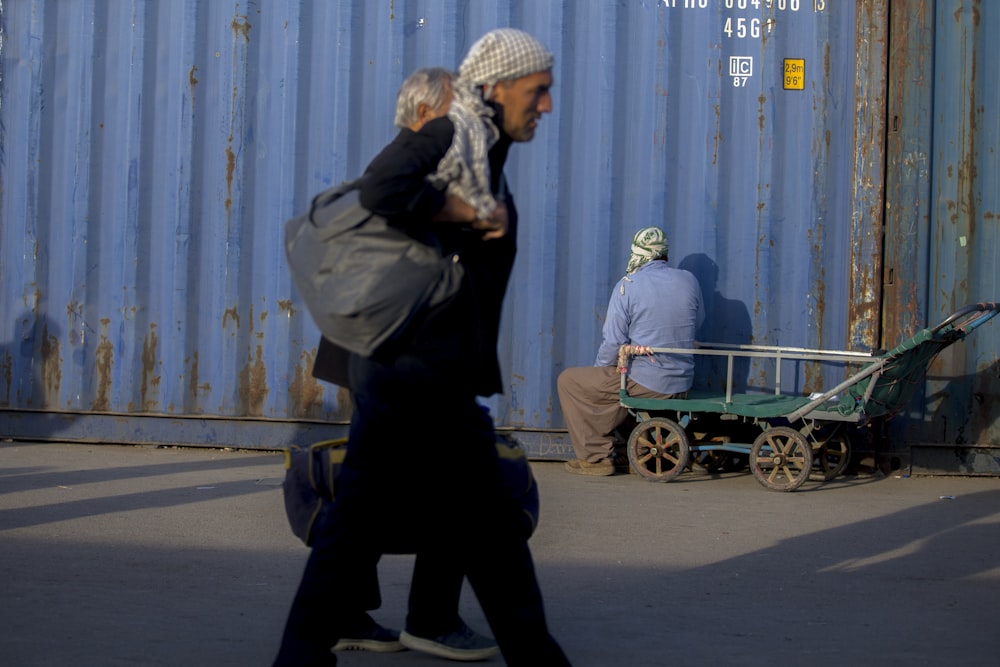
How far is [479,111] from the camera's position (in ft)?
9.07

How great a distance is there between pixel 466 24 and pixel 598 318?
203 centimetres

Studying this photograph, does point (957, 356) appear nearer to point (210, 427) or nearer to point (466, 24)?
point (466, 24)

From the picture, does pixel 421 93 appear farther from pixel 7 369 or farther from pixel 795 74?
pixel 7 369

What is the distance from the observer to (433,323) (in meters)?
2.71

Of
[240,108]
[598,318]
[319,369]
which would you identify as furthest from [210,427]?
[319,369]

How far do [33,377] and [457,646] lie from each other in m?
5.13

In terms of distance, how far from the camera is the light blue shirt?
6.98m

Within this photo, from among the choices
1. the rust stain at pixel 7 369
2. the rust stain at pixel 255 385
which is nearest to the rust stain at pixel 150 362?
the rust stain at pixel 255 385

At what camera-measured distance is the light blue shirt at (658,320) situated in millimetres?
6984

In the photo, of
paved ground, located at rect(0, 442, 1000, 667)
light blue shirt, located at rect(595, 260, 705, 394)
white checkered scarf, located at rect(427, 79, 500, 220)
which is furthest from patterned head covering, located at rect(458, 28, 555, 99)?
light blue shirt, located at rect(595, 260, 705, 394)

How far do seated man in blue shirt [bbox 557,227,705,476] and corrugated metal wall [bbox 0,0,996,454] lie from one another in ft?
1.25

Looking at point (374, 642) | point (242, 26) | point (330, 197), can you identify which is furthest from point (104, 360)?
point (330, 197)

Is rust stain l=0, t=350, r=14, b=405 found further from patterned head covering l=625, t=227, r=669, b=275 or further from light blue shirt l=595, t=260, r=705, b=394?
patterned head covering l=625, t=227, r=669, b=275

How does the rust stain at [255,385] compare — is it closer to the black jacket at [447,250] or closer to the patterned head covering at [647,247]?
the patterned head covering at [647,247]
